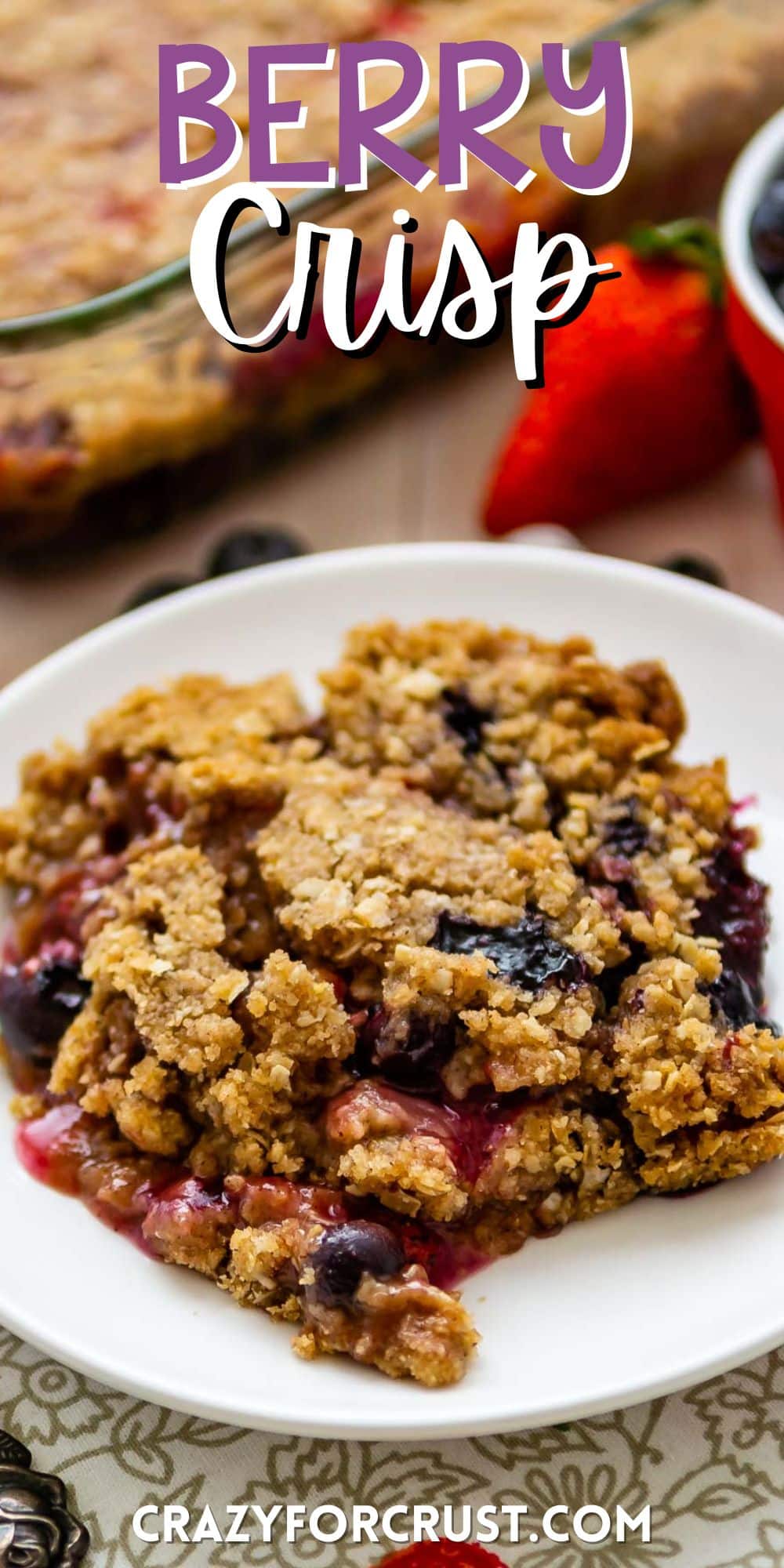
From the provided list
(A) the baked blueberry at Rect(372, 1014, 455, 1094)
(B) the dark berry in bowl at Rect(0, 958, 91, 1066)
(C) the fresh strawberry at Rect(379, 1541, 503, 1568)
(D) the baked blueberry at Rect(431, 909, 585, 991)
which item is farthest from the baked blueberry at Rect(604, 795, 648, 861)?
(C) the fresh strawberry at Rect(379, 1541, 503, 1568)

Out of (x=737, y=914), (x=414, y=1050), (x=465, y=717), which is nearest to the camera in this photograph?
(x=414, y=1050)

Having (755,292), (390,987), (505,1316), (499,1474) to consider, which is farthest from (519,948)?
(755,292)

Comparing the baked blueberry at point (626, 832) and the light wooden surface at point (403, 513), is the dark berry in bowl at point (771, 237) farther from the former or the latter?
the baked blueberry at point (626, 832)

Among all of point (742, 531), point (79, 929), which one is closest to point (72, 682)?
point (79, 929)

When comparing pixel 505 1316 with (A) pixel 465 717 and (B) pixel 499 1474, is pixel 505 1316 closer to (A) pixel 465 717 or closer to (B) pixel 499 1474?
(B) pixel 499 1474

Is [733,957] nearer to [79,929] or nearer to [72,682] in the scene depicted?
[79,929]

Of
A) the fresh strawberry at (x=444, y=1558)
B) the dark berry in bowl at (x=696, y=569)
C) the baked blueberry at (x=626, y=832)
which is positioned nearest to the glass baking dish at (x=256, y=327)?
the dark berry in bowl at (x=696, y=569)

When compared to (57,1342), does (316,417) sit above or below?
above

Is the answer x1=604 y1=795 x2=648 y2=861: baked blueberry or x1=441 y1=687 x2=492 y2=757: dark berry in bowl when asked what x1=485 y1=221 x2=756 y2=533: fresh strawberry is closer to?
x1=441 y1=687 x2=492 y2=757: dark berry in bowl
